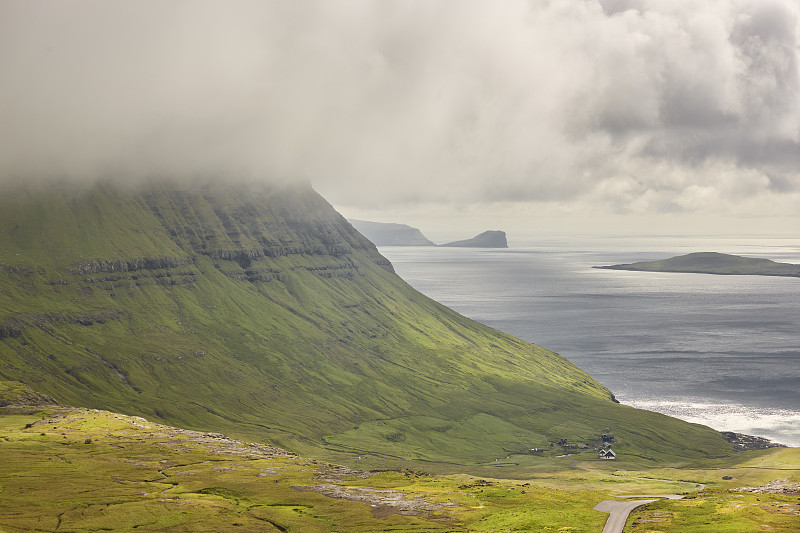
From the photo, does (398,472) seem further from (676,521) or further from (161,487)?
(676,521)

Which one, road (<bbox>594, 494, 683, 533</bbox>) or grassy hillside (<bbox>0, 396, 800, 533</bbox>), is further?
grassy hillside (<bbox>0, 396, 800, 533</bbox>)

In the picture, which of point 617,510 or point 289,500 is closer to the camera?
point 617,510

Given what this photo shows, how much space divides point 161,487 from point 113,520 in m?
29.4

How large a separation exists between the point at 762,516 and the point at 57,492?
141 metres

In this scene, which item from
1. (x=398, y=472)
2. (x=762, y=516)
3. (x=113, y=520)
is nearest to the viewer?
(x=762, y=516)

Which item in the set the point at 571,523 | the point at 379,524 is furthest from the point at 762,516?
the point at 379,524

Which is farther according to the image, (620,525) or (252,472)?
(252,472)

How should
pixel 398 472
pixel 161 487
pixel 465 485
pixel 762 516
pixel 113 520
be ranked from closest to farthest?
pixel 762 516 < pixel 113 520 < pixel 161 487 < pixel 465 485 < pixel 398 472

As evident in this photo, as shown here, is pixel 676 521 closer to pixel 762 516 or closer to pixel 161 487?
pixel 762 516

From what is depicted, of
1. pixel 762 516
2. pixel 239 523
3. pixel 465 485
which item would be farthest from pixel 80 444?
pixel 762 516

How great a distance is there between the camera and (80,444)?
196m

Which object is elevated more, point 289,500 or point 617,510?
point 617,510

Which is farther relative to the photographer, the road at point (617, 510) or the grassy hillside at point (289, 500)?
the grassy hillside at point (289, 500)

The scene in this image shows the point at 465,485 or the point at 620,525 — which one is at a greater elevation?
the point at 620,525
